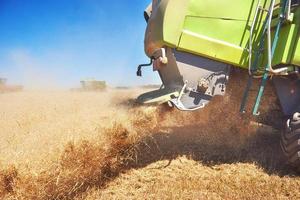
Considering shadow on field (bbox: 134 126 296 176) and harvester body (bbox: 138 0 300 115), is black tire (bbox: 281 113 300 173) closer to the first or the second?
shadow on field (bbox: 134 126 296 176)

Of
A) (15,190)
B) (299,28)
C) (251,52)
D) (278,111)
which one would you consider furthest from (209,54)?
(15,190)

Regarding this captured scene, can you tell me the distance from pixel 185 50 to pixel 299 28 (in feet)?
3.91

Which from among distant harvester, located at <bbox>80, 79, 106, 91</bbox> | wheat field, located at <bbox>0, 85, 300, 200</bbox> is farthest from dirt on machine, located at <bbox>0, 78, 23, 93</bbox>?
wheat field, located at <bbox>0, 85, 300, 200</bbox>

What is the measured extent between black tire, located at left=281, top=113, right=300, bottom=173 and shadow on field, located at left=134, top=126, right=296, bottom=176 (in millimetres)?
209

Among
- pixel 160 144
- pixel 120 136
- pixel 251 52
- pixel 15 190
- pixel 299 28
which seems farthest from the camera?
pixel 160 144

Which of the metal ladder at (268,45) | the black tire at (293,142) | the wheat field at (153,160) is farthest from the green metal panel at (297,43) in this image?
the wheat field at (153,160)

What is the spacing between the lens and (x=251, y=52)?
3680 mm

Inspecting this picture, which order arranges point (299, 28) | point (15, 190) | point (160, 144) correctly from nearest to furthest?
point (15, 190)
point (299, 28)
point (160, 144)

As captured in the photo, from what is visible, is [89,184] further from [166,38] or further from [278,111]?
[278,111]

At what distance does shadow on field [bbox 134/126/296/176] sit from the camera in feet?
13.2

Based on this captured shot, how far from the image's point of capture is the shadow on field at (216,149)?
159 inches

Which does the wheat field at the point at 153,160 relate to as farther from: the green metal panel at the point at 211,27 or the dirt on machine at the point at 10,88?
the dirt on machine at the point at 10,88

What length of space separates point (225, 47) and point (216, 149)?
4.91 feet

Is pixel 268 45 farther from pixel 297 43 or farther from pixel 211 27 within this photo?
pixel 211 27
